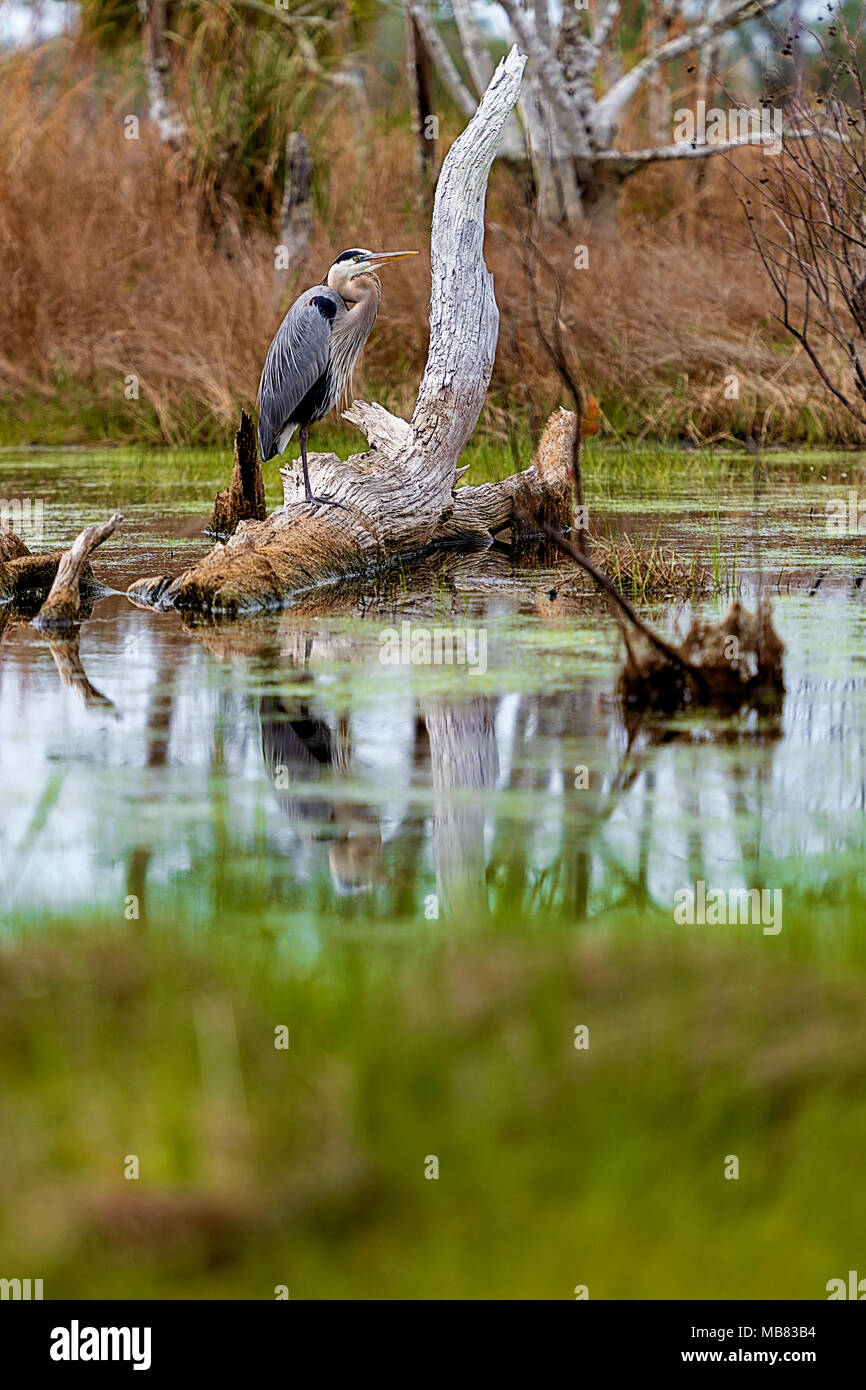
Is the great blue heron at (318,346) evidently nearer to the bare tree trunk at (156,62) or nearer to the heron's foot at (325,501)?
the heron's foot at (325,501)

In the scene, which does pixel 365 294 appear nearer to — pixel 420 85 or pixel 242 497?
pixel 242 497

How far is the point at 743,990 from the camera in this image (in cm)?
232

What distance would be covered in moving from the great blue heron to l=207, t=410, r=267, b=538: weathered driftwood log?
130 mm

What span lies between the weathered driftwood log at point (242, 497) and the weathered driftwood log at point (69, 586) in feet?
4.59

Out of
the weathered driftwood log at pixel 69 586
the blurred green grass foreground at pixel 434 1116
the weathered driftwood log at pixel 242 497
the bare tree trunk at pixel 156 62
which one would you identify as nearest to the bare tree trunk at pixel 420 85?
the bare tree trunk at pixel 156 62

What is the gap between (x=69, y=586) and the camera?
17.5 ft

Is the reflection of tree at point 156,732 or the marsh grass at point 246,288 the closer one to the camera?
the reflection of tree at point 156,732

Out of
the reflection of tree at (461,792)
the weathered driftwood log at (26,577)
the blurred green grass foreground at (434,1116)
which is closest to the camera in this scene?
the blurred green grass foreground at (434,1116)

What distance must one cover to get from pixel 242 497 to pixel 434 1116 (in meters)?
5.08

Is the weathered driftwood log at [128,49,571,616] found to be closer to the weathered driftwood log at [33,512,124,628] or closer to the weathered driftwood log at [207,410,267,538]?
the weathered driftwood log at [207,410,267,538]

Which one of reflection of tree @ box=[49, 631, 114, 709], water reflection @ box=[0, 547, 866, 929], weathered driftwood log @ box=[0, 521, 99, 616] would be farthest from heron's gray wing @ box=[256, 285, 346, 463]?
water reflection @ box=[0, 547, 866, 929]

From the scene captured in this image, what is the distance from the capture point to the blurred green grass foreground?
1.80 m

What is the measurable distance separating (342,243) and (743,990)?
9736 mm

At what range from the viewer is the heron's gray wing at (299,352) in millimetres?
6547
